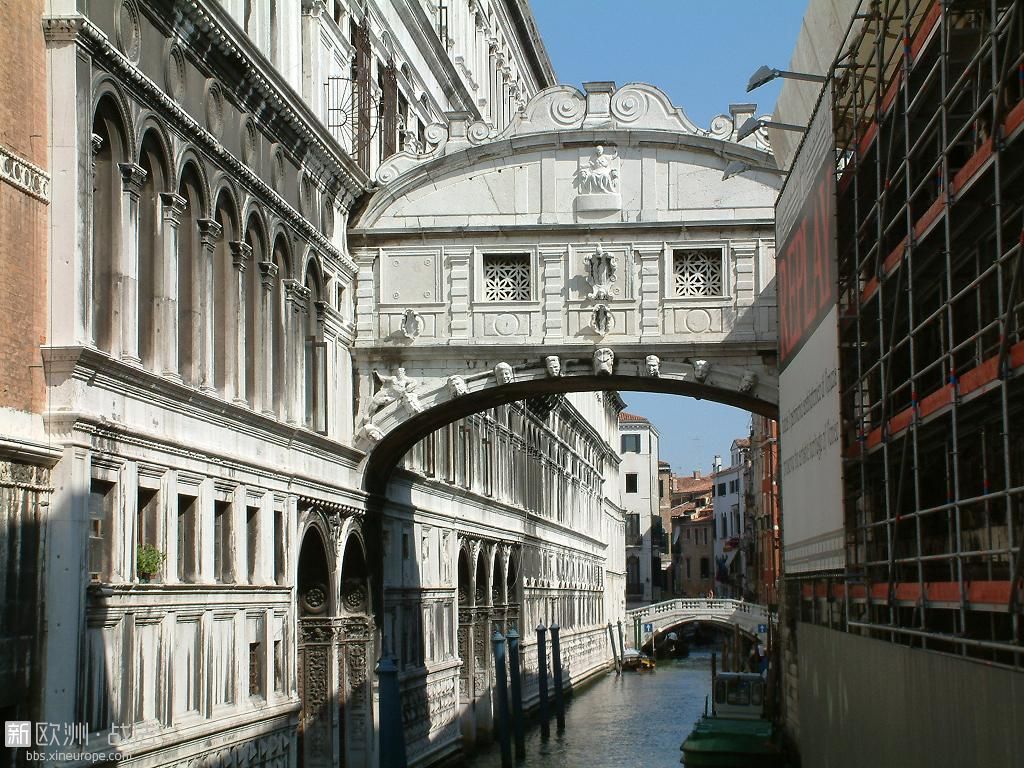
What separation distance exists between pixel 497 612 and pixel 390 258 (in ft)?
48.2

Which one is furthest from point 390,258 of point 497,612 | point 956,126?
point 497,612

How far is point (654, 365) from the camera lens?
21.6 m

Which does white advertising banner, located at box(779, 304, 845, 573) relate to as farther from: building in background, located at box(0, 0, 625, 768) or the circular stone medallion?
building in background, located at box(0, 0, 625, 768)

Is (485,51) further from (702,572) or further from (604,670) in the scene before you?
(702,572)

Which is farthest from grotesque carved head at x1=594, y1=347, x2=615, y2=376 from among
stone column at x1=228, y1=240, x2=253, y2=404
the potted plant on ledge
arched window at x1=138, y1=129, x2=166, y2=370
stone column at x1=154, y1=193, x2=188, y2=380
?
the potted plant on ledge

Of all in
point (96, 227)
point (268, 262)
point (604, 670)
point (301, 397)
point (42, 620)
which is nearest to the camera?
point (42, 620)

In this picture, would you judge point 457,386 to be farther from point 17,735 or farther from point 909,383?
point 17,735

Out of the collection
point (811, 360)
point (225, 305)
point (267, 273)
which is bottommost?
point (811, 360)

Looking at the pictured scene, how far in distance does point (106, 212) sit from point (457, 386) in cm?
843

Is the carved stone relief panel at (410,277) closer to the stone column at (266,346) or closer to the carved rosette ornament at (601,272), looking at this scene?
the carved rosette ornament at (601,272)

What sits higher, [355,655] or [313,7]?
[313,7]

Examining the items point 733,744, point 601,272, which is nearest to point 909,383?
point 601,272

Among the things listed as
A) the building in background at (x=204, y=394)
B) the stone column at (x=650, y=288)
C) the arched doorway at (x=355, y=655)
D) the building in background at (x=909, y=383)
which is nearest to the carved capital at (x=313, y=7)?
the building in background at (x=204, y=394)

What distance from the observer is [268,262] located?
18.5 meters
